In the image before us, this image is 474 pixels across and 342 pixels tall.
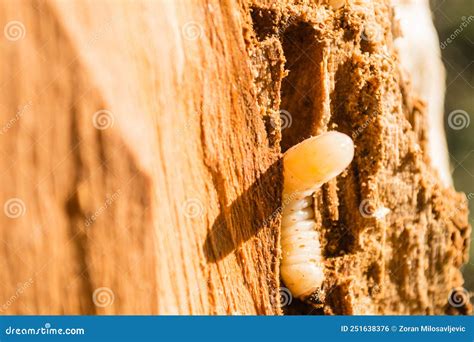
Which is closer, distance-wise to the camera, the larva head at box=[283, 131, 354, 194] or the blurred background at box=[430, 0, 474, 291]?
the larva head at box=[283, 131, 354, 194]

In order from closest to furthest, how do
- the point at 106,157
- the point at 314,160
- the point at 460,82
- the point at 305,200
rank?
the point at 106,157 → the point at 314,160 → the point at 305,200 → the point at 460,82

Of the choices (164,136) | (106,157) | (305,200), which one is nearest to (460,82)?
(305,200)

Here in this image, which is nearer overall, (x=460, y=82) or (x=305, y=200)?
(x=305, y=200)

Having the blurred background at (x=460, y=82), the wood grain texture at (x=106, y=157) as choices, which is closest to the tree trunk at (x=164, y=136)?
the wood grain texture at (x=106, y=157)

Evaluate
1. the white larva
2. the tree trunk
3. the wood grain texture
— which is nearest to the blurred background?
the tree trunk

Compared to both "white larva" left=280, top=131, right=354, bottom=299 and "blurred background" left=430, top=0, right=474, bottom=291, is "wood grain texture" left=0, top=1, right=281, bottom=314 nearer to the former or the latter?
"white larva" left=280, top=131, right=354, bottom=299

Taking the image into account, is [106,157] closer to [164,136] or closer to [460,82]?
[164,136]
